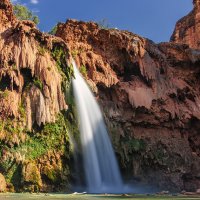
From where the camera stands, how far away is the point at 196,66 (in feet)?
130

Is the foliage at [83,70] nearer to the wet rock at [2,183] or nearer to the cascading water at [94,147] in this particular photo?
the cascading water at [94,147]

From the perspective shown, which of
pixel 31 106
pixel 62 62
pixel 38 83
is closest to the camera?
pixel 31 106

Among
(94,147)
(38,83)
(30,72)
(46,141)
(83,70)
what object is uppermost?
(83,70)

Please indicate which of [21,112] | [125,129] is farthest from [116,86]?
[21,112]

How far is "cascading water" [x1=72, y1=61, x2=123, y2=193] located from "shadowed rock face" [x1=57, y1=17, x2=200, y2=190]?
1.52 m

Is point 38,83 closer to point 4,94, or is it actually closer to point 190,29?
point 4,94

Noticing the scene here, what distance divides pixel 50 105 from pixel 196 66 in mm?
20412

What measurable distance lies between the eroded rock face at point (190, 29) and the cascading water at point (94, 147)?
4120cm

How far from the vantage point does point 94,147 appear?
87.4 ft

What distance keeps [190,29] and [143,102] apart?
39360mm

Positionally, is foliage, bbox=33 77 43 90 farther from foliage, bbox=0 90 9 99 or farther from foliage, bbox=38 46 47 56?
foliage, bbox=38 46 47 56

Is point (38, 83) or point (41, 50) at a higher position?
point (41, 50)

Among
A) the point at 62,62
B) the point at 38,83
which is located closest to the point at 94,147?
the point at 38,83

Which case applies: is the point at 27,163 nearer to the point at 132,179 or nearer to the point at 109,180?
the point at 109,180
